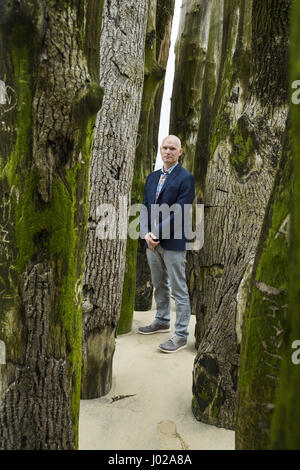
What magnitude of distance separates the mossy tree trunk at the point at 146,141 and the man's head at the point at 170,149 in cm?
87

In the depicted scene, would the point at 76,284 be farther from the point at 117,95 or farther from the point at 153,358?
the point at 153,358

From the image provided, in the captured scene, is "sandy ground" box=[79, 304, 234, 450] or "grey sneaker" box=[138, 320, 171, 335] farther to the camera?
"grey sneaker" box=[138, 320, 171, 335]

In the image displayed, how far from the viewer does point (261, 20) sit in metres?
2.55

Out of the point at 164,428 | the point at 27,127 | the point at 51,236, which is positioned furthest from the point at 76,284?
the point at 164,428

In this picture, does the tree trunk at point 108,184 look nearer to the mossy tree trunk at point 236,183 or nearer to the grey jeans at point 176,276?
the mossy tree trunk at point 236,183

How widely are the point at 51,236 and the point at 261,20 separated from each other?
79.1 inches
